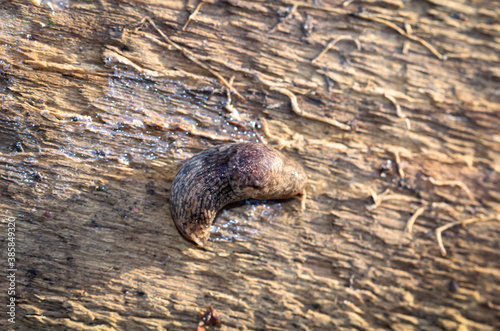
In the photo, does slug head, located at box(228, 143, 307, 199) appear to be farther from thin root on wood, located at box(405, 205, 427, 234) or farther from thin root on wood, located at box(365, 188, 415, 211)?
thin root on wood, located at box(405, 205, 427, 234)

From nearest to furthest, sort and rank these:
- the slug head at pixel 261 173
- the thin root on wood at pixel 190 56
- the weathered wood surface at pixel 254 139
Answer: the slug head at pixel 261 173, the weathered wood surface at pixel 254 139, the thin root on wood at pixel 190 56

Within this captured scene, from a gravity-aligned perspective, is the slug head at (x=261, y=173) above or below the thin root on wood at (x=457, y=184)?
below

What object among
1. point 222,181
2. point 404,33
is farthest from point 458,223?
point 222,181

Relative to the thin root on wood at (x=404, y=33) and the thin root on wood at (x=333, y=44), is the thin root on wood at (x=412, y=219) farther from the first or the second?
the thin root on wood at (x=333, y=44)

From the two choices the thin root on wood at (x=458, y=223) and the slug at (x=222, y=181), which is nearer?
the slug at (x=222, y=181)

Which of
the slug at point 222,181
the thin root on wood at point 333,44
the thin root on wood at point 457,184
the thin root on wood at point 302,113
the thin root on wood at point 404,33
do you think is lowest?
the slug at point 222,181

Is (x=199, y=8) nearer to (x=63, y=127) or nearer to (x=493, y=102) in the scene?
(x=63, y=127)

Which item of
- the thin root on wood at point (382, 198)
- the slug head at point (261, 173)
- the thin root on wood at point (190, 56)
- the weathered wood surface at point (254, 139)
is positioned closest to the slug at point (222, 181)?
the slug head at point (261, 173)

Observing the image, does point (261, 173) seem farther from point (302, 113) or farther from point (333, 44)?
point (333, 44)
